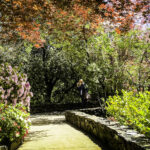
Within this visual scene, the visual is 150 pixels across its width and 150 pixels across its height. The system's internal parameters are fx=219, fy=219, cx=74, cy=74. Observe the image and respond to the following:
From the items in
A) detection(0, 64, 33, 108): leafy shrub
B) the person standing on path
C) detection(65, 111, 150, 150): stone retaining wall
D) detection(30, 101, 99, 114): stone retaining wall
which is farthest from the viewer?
detection(30, 101, 99, 114): stone retaining wall

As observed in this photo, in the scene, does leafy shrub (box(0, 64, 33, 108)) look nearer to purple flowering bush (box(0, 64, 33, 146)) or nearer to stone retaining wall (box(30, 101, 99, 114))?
purple flowering bush (box(0, 64, 33, 146))

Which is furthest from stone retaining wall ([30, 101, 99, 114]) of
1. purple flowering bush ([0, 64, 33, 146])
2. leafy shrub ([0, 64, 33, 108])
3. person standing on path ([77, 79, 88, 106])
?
leafy shrub ([0, 64, 33, 108])

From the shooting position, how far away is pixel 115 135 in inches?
167

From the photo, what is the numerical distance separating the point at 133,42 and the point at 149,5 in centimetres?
260

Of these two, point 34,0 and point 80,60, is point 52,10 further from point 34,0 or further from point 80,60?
point 80,60

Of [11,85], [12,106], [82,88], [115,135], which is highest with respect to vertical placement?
[11,85]

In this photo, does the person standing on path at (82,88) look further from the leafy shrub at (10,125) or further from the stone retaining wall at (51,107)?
the leafy shrub at (10,125)

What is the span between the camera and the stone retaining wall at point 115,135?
3.30 m

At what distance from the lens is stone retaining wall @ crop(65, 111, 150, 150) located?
3.30 metres

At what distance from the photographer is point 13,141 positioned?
4.68 metres

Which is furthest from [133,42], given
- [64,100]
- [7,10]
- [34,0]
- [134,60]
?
[64,100]

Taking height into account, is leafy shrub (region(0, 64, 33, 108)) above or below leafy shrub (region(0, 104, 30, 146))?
above

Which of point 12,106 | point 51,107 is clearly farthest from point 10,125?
point 51,107

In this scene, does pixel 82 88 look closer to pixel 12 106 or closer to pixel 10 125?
pixel 12 106
